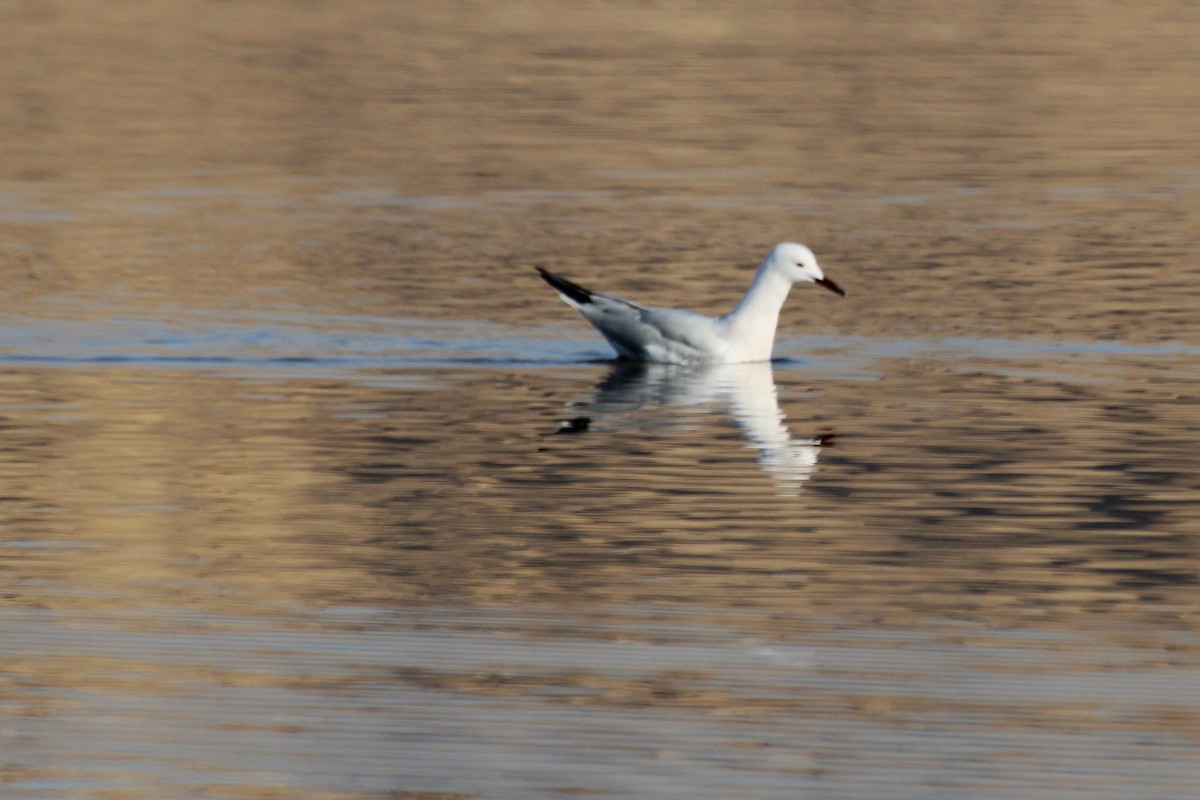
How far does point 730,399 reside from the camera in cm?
1441

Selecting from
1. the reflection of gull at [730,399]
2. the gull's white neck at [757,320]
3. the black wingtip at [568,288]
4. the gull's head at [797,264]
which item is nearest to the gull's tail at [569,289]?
the black wingtip at [568,288]

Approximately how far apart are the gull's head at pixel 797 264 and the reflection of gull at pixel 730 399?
0.67m

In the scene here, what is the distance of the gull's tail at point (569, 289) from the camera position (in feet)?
53.2

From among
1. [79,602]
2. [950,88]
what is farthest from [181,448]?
[950,88]

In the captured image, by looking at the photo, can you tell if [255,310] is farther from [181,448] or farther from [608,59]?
[608,59]

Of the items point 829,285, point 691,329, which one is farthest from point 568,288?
point 829,285

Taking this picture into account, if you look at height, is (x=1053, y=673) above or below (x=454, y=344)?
above

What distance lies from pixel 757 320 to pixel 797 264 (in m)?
0.65

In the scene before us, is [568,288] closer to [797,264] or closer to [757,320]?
[757,320]

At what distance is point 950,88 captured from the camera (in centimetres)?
3669

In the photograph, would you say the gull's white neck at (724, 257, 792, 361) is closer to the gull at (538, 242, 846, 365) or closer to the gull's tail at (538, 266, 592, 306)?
the gull at (538, 242, 846, 365)

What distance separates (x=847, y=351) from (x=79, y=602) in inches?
317

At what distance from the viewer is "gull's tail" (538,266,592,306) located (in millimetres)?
16203

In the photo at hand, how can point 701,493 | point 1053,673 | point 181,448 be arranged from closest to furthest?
1. point 1053,673
2. point 701,493
3. point 181,448
